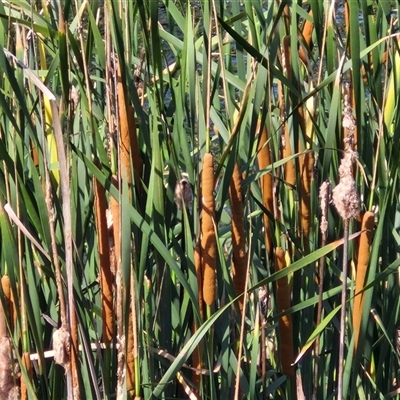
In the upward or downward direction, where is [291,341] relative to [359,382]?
upward

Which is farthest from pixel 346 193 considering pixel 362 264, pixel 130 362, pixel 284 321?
pixel 130 362

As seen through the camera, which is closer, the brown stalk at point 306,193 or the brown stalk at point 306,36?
the brown stalk at point 306,193

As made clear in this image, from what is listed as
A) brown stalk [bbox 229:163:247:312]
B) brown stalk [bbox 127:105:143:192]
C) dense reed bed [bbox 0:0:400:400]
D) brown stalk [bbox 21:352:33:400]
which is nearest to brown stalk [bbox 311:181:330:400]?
dense reed bed [bbox 0:0:400:400]

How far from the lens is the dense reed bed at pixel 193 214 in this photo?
92 centimetres

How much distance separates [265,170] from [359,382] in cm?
42

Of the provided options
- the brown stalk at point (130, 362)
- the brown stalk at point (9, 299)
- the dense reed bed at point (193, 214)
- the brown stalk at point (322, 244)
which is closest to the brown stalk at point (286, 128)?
the dense reed bed at point (193, 214)

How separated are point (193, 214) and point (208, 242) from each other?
0.36 feet

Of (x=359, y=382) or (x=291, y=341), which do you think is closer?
(x=291, y=341)

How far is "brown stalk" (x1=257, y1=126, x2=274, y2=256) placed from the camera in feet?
3.53

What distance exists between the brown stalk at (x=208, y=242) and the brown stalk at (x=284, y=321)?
114mm

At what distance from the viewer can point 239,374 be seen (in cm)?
102

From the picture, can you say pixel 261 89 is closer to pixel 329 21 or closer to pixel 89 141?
pixel 329 21

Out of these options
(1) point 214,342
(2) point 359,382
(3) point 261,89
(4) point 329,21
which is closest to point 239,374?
(1) point 214,342

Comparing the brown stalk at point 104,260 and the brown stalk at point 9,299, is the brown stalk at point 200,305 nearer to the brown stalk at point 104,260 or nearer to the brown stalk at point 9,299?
the brown stalk at point 104,260
